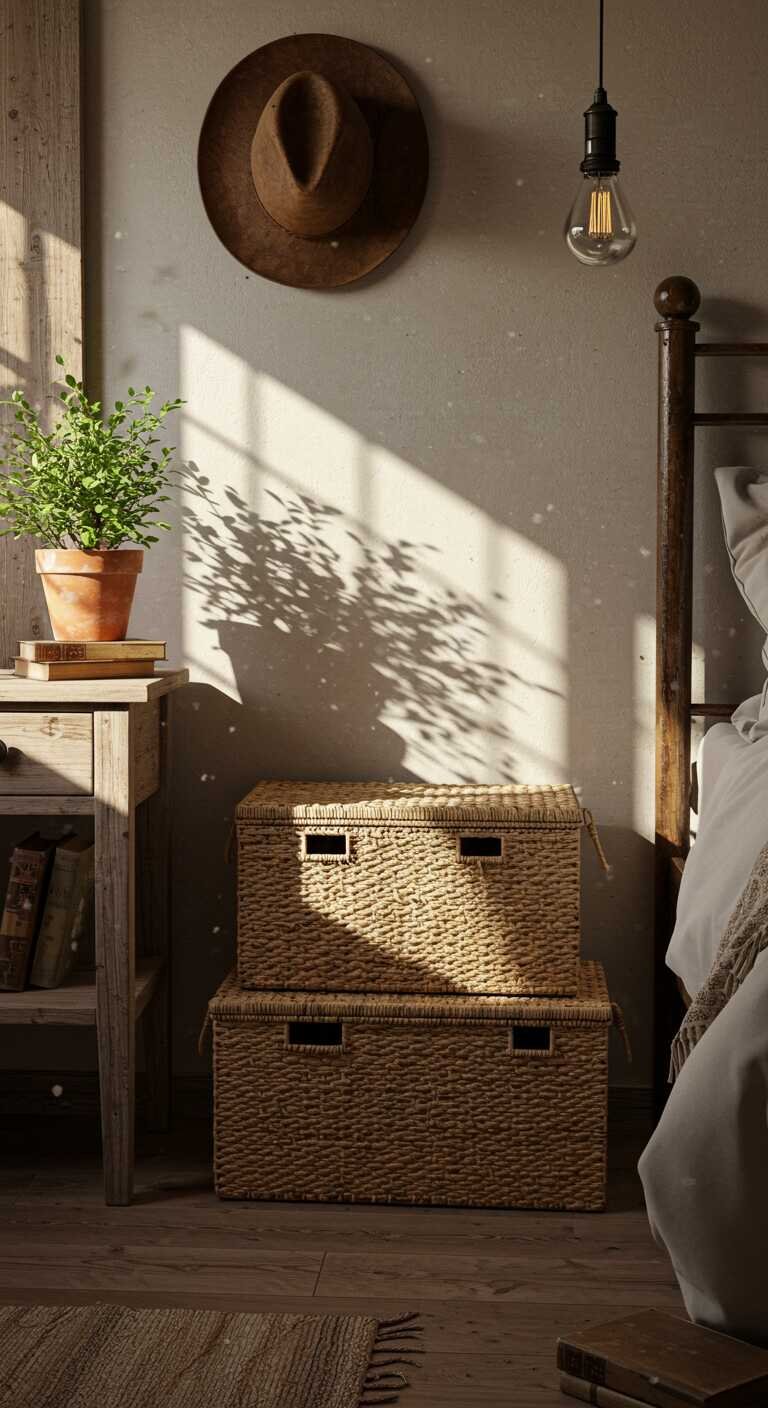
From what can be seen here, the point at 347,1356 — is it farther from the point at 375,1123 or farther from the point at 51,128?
the point at 51,128

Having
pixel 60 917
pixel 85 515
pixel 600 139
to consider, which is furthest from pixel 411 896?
pixel 600 139

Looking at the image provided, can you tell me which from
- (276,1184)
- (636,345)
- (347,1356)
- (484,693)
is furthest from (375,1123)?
(636,345)

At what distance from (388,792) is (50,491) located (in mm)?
736

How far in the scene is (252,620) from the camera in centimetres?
246

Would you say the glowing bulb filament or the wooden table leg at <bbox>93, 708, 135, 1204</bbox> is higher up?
the glowing bulb filament

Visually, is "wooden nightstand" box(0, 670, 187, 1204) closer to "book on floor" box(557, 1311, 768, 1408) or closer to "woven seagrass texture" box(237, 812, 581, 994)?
"woven seagrass texture" box(237, 812, 581, 994)

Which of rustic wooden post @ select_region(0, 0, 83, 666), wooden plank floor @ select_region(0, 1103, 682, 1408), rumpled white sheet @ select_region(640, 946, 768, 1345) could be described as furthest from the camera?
rustic wooden post @ select_region(0, 0, 83, 666)

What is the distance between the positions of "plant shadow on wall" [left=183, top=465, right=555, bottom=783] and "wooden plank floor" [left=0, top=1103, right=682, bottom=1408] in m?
0.75

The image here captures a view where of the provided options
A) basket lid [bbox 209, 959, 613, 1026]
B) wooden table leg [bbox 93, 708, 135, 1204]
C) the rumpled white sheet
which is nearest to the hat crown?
wooden table leg [bbox 93, 708, 135, 1204]

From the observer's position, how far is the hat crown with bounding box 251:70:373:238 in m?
2.24

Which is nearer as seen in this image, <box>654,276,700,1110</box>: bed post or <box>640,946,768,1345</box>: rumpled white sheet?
<box>640,946,768,1345</box>: rumpled white sheet

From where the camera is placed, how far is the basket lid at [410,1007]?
208 cm

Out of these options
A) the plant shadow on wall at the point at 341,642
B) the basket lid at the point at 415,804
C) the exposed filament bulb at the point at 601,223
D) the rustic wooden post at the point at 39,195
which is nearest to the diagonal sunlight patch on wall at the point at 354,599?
the plant shadow on wall at the point at 341,642

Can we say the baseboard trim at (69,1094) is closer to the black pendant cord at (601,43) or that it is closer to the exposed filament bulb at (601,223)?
the exposed filament bulb at (601,223)
